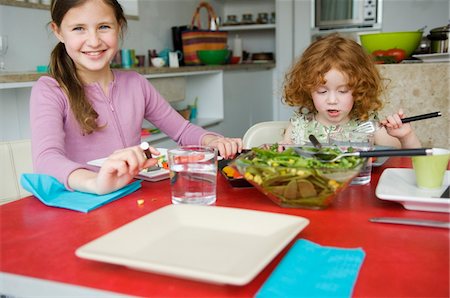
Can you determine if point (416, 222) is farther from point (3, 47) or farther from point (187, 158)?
point (3, 47)

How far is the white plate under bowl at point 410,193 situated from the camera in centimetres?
88

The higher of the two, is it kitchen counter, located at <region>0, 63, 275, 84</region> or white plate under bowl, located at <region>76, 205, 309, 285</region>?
kitchen counter, located at <region>0, 63, 275, 84</region>

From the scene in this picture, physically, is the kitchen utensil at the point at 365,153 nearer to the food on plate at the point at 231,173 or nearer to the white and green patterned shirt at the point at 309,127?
the food on plate at the point at 231,173

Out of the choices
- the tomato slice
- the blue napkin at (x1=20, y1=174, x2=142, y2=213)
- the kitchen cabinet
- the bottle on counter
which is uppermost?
the kitchen cabinet

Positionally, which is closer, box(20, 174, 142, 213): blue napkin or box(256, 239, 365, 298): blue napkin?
box(256, 239, 365, 298): blue napkin

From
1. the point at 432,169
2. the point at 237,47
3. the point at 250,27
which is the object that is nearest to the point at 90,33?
the point at 432,169

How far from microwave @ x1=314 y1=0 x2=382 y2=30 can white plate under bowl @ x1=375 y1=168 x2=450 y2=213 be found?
3.88m

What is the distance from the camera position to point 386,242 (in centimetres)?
75

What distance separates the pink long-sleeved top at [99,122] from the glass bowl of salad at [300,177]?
0.44 m

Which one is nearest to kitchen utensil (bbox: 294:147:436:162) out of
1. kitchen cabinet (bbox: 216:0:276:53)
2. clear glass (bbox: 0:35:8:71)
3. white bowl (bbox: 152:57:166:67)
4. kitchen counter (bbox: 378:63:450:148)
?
kitchen counter (bbox: 378:63:450:148)

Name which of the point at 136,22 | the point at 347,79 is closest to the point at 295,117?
the point at 347,79

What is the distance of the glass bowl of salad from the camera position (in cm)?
86

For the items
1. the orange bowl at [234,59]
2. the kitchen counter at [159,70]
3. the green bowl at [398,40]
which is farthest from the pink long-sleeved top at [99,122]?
the orange bowl at [234,59]

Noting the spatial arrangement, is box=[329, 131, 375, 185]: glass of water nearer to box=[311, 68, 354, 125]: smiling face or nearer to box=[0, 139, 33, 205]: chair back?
box=[311, 68, 354, 125]: smiling face
